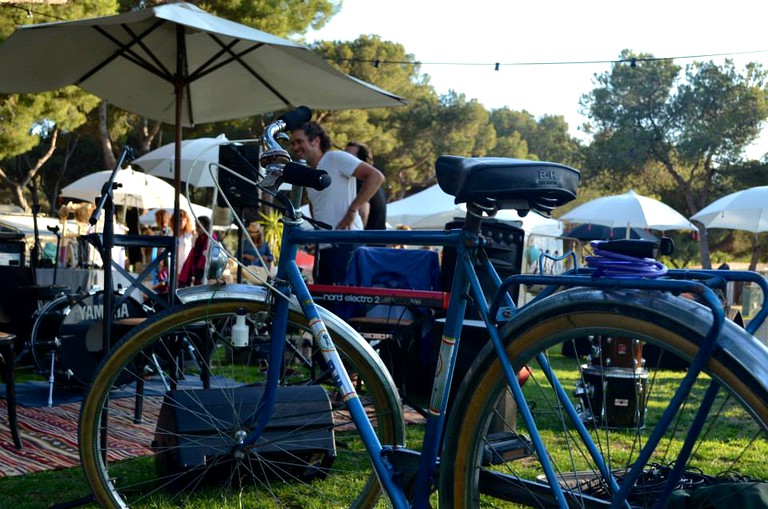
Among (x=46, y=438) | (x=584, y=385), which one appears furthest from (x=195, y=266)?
(x=584, y=385)

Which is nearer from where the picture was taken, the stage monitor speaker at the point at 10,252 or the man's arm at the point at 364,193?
the man's arm at the point at 364,193

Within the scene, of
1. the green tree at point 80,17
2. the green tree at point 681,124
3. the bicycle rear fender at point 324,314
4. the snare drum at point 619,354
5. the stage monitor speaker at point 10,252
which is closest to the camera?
the bicycle rear fender at point 324,314

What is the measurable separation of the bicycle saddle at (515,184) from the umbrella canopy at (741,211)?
9.39 metres

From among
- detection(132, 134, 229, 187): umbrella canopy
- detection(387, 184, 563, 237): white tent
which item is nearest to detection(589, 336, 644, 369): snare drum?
detection(132, 134, 229, 187): umbrella canopy

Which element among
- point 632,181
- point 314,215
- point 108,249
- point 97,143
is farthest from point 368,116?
point 108,249

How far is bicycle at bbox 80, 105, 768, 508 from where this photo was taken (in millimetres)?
1795

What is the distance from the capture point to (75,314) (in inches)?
236

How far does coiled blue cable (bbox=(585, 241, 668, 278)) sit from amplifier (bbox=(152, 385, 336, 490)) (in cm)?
129

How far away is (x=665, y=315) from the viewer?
173 cm

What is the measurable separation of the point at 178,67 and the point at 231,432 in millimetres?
3285

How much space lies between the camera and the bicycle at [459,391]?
70.7 inches

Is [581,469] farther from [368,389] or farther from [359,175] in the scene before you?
[359,175]

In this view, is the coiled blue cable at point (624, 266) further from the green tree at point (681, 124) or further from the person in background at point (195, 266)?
the green tree at point (681, 124)

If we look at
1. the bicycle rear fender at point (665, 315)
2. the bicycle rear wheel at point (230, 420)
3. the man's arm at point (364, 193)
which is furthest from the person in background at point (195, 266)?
the bicycle rear fender at point (665, 315)
